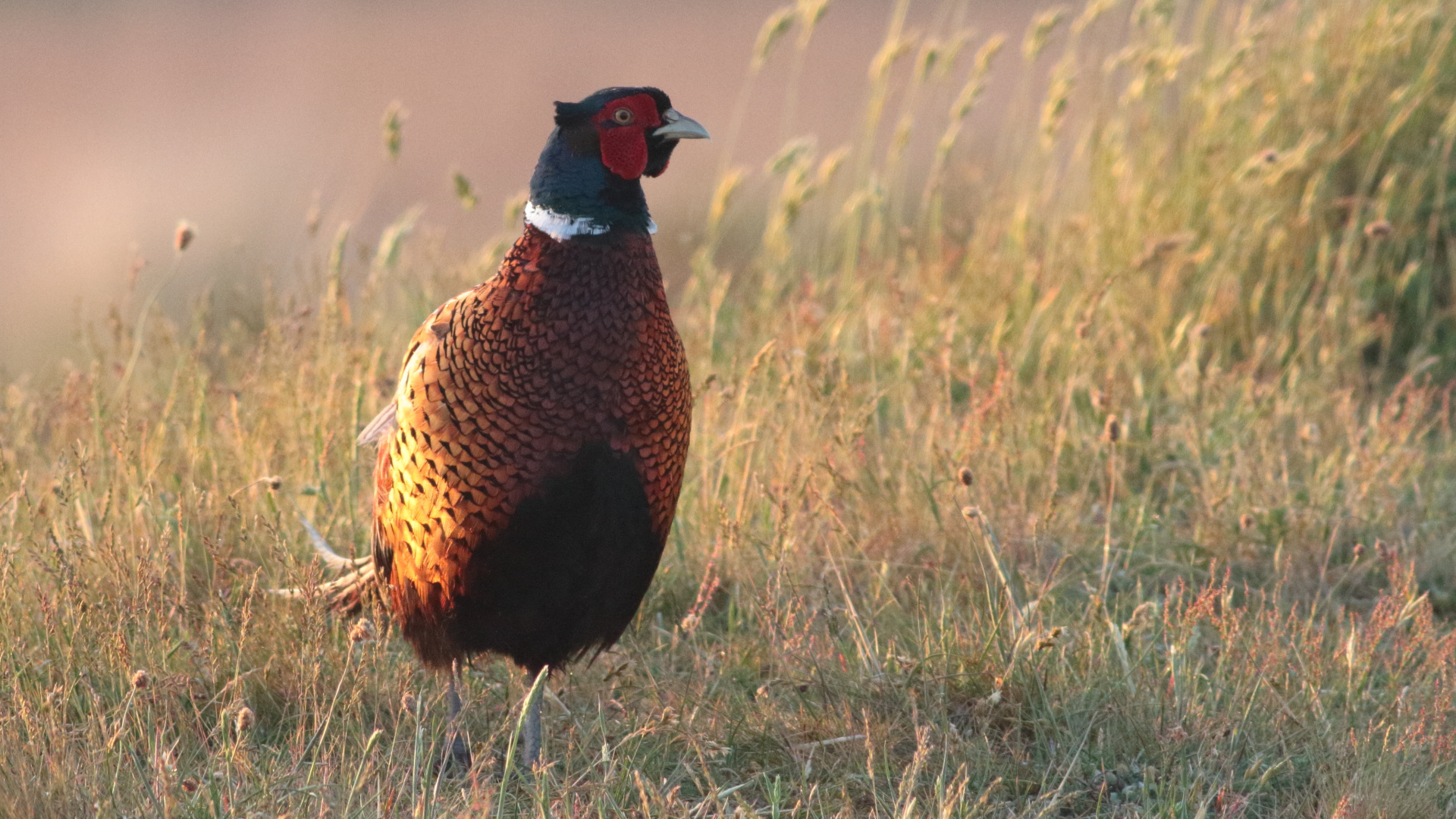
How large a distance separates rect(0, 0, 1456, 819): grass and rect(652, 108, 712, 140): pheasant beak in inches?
29.3

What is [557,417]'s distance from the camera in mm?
2408

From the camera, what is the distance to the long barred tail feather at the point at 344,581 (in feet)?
9.42

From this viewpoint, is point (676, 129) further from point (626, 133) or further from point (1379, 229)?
point (1379, 229)

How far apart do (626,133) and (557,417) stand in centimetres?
51

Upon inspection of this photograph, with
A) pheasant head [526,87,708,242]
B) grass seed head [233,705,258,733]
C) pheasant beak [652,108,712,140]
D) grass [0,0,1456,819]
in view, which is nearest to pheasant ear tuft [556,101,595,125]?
pheasant head [526,87,708,242]

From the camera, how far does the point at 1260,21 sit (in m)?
4.69

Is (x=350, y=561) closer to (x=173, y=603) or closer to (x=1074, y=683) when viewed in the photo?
(x=173, y=603)

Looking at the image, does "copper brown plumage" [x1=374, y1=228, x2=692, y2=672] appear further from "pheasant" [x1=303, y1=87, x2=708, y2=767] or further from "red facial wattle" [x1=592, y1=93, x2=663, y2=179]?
"red facial wattle" [x1=592, y1=93, x2=663, y2=179]

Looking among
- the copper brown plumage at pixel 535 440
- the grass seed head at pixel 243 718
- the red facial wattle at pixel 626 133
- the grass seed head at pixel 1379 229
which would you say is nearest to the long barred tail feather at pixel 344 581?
the copper brown plumage at pixel 535 440

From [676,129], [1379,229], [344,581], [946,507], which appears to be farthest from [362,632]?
[1379,229]

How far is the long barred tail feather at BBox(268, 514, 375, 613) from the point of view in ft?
9.42

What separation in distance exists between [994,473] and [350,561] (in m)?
1.57

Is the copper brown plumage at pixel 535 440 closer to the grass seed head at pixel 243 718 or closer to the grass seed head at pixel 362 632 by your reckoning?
the grass seed head at pixel 362 632

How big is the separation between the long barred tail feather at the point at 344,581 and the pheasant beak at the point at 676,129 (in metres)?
1.02
